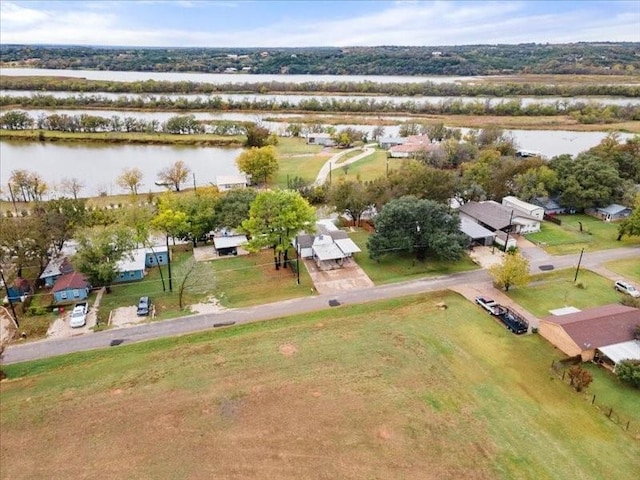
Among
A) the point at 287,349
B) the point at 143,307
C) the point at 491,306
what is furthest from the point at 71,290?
the point at 491,306

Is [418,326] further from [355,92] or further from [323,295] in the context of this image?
[355,92]

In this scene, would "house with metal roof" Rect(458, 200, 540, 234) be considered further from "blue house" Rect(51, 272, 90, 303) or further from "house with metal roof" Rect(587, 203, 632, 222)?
"blue house" Rect(51, 272, 90, 303)

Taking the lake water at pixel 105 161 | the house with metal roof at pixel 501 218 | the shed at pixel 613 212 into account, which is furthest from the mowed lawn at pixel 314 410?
the lake water at pixel 105 161

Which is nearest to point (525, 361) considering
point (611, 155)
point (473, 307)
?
point (473, 307)

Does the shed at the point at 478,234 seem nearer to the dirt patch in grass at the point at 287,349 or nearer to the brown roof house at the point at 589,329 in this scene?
the brown roof house at the point at 589,329

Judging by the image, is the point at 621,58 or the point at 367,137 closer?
the point at 367,137

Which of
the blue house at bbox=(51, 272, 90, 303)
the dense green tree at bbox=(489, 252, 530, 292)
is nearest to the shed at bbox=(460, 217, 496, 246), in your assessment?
the dense green tree at bbox=(489, 252, 530, 292)

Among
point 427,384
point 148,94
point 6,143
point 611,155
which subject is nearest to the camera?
point 427,384
